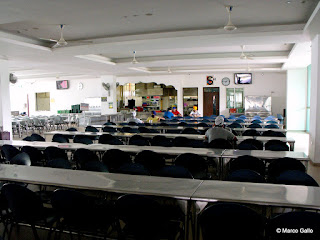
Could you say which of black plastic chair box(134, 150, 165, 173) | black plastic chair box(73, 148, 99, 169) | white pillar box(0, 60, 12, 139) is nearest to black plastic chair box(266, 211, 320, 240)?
black plastic chair box(134, 150, 165, 173)

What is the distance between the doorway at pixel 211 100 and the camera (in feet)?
57.4

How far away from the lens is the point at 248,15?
6.43 m

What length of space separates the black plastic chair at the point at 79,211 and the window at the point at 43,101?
2187cm

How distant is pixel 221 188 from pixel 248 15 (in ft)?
15.8

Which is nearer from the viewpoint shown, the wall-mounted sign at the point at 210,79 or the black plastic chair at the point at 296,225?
the black plastic chair at the point at 296,225

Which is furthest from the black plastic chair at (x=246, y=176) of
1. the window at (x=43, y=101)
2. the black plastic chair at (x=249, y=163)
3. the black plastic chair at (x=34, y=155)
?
the window at (x=43, y=101)

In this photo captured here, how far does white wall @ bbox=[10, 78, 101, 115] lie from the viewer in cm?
2133

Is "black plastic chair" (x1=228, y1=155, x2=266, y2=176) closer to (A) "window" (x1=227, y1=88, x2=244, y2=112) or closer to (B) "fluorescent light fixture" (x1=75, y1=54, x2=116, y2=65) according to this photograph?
(B) "fluorescent light fixture" (x1=75, y1=54, x2=116, y2=65)

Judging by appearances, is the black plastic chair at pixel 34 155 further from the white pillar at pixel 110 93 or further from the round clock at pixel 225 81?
the round clock at pixel 225 81

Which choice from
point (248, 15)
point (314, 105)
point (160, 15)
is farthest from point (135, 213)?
point (314, 105)

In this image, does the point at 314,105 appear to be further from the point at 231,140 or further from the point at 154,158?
the point at 154,158

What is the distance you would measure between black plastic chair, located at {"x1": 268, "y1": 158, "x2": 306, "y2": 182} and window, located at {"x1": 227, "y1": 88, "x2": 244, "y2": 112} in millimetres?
13025

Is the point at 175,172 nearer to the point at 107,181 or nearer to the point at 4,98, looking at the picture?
the point at 107,181

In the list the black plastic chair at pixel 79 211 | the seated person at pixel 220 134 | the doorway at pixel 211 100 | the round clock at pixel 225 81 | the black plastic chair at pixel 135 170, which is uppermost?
the round clock at pixel 225 81
